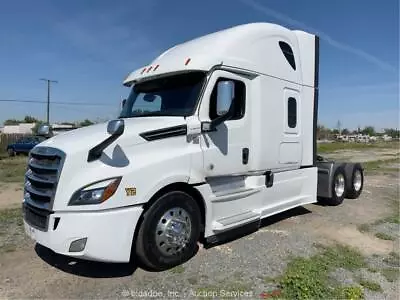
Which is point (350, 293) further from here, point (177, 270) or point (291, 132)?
point (291, 132)

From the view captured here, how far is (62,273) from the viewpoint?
4652 mm

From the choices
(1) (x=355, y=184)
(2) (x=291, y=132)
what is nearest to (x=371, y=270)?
(2) (x=291, y=132)

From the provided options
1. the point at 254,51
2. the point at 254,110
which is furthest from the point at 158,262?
the point at 254,51

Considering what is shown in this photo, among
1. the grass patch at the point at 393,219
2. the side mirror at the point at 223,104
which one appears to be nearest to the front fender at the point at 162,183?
the side mirror at the point at 223,104

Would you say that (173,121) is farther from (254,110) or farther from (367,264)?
(367,264)

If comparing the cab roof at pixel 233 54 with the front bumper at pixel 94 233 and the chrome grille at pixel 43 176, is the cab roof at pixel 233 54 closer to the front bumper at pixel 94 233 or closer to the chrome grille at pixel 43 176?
the chrome grille at pixel 43 176

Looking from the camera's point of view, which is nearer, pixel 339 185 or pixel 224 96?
pixel 224 96

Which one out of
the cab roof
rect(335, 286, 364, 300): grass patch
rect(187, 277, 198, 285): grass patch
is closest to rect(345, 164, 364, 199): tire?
the cab roof

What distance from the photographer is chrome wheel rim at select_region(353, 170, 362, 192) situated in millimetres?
10192

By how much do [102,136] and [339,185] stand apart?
6882 mm

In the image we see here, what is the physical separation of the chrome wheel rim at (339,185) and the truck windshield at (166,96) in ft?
17.7

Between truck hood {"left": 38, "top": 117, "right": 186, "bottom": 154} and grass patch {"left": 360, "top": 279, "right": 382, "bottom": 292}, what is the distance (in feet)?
9.90

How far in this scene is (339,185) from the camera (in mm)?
9461

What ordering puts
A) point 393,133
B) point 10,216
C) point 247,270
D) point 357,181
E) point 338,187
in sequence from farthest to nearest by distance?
point 393,133
point 357,181
point 338,187
point 10,216
point 247,270
